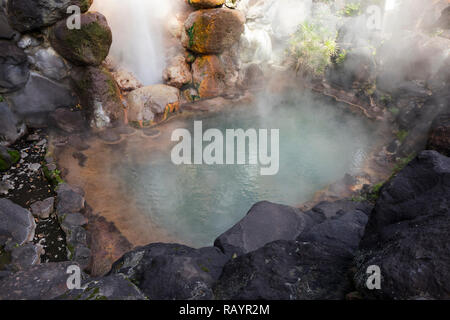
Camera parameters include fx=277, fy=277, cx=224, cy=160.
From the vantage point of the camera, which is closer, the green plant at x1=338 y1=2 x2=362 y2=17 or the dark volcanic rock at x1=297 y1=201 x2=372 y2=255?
the dark volcanic rock at x1=297 y1=201 x2=372 y2=255

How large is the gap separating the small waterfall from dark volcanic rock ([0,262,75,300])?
377 inches

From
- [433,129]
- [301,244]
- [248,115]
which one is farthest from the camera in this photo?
[248,115]

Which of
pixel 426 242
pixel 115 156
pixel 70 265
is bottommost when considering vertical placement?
pixel 115 156

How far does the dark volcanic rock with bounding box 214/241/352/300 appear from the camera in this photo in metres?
A: 2.80

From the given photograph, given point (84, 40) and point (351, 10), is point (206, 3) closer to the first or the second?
point (84, 40)

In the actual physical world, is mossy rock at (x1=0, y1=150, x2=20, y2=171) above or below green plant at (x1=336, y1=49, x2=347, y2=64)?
below

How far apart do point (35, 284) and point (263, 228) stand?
3657 mm

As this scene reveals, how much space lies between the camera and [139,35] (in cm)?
1174

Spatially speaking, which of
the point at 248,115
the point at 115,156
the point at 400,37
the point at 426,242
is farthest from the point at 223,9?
the point at 426,242

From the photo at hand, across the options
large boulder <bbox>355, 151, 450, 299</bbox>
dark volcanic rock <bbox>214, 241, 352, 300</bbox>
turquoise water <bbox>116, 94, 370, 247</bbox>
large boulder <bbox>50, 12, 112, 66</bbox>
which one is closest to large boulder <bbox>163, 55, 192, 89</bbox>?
turquoise water <bbox>116, 94, 370, 247</bbox>

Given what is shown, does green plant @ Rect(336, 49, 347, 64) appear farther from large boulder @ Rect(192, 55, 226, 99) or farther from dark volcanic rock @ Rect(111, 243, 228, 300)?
dark volcanic rock @ Rect(111, 243, 228, 300)

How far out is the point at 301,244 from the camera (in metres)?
3.40
